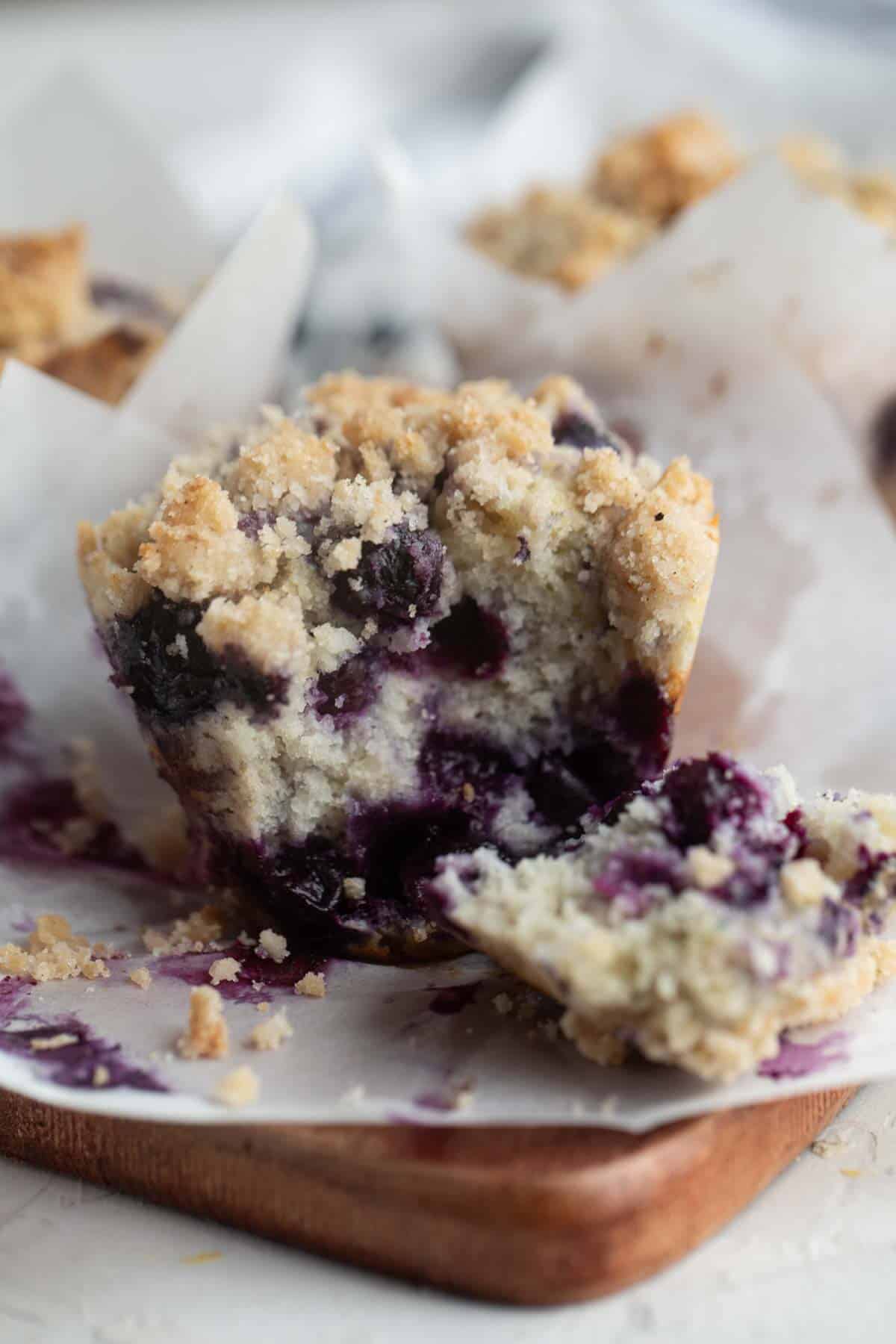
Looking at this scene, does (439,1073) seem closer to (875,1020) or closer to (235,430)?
(875,1020)

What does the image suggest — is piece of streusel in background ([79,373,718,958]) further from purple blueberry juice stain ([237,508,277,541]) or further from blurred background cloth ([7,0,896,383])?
blurred background cloth ([7,0,896,383])

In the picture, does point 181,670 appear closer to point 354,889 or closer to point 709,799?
point 354,889

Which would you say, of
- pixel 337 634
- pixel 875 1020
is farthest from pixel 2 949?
pixel 875 1020

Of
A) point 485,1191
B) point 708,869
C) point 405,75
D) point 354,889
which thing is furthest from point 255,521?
point 405,75

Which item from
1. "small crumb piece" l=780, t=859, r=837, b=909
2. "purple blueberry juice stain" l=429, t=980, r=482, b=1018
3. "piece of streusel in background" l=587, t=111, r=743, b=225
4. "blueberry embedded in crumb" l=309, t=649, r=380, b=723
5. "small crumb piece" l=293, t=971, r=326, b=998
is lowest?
"small crumb piece" l=293, t=971, r=326, b=998

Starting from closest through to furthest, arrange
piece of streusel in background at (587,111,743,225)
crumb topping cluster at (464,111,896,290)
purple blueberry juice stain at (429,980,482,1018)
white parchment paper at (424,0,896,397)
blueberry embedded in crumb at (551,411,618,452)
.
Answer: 1. purple blueberry juice stain at (429,980,482,1018)
2. blueberry embedded in crumb at (551,411,618,452)
3. white parchment paper at (424,0,896,397)
4. crumb topping cluster at (464,111,896,290)
5. piece of streusel in background at (587,111,743,225)

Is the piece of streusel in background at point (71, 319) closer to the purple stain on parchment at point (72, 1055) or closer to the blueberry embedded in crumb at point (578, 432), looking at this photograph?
the blueberry embedded in crumb at point (578, 432)

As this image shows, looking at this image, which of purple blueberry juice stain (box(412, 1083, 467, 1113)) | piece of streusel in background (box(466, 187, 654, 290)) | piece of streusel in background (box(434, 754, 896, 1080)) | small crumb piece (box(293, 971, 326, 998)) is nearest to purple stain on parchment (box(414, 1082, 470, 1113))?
purple blueberry juice stain (box(412, 1083, 467, 1113))

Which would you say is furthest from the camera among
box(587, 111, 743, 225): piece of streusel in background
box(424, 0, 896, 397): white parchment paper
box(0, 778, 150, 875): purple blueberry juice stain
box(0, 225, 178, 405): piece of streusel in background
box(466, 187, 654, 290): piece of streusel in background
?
box(587, 111, 743, 225): piece of streusel in background
